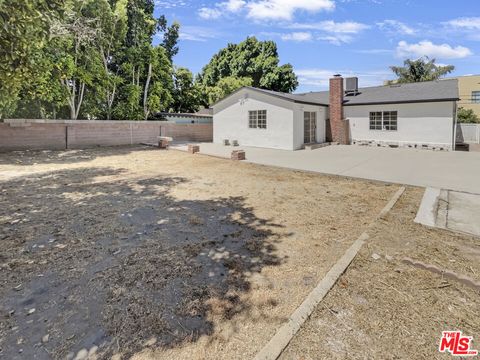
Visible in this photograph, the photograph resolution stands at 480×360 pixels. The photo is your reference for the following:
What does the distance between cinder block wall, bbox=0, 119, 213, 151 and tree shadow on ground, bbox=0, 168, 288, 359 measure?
34.4ft

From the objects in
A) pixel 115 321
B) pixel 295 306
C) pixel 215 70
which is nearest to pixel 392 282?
pixel 295 306

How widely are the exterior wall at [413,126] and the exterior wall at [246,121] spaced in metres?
5.78

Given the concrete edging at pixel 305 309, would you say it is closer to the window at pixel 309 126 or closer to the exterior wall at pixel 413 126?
the window at pixel 309 126

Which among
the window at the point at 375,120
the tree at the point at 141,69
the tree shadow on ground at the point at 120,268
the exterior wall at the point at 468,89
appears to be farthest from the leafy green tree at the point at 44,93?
the exterior wall at the point at 468,89

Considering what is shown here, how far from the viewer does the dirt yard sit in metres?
2.47

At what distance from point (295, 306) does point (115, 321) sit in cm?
171

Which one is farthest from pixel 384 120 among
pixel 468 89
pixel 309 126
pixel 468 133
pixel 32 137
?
pixel 468 89

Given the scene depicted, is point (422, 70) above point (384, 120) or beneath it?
above

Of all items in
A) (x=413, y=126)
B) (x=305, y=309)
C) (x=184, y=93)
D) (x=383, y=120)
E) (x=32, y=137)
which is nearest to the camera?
(x=305, y=309)

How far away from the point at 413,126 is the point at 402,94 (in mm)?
2453

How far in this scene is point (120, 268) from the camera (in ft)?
11.8

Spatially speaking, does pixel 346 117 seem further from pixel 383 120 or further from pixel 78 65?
pixel 78 65

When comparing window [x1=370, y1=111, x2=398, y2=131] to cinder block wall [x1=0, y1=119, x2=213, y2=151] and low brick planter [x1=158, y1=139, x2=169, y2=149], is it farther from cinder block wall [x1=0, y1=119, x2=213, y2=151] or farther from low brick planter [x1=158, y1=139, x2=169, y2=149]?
cinder block wall [x1=0, y1=119, x2=213, y2=151]

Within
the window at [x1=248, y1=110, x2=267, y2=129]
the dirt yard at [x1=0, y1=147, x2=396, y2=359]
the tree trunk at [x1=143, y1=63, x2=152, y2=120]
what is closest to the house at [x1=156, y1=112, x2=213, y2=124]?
the tree trunk at [x1=143, y1=63, x2=152, y2=120]
